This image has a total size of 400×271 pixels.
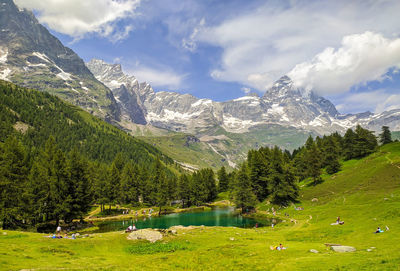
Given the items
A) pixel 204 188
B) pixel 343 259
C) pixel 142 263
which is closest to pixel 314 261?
pixel 343 259

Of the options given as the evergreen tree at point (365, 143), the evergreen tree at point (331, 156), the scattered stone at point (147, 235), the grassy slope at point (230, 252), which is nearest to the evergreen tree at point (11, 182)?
the grassy slope at point (230, 252)

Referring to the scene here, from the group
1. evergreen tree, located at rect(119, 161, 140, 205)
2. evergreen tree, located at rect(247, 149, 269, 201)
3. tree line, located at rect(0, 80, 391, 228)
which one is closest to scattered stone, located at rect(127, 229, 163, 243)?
tree line, located at rect(0, 80, 391, 228)

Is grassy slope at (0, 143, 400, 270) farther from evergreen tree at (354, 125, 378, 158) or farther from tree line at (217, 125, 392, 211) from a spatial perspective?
evergreen tree at (354, 125, 378, 158)

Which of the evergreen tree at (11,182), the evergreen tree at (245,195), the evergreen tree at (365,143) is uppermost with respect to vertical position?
the evergreen tree at (365,143)

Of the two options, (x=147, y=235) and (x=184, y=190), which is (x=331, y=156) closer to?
(x=184, y=190)

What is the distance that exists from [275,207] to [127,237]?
71.0 meters

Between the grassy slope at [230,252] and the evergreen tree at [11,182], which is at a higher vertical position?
the evergreen tree at [11,182]

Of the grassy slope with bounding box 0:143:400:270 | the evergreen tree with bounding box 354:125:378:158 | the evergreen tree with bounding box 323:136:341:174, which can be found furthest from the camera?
the evergreen tree with bounding box 354:125:378:158

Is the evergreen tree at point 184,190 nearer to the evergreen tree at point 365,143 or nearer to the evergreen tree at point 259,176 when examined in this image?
the evergreen tree at point 259,176

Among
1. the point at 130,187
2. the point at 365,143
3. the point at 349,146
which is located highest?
the point at 365,143


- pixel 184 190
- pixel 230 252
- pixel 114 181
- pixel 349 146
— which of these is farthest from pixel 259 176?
pixel 230 252

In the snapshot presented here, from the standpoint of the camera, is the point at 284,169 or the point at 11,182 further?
the point at 284,169

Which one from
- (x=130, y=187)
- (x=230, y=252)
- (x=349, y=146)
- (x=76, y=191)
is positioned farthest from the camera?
(x=130, y=187)

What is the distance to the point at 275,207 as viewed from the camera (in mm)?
97188
